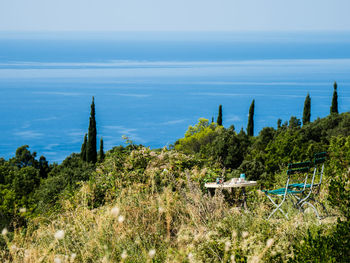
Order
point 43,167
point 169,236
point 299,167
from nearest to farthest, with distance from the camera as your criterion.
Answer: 1. point 169,236
2. point 299,167
3. point 43,167

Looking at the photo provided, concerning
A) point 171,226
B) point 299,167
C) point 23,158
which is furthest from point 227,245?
point 23,158

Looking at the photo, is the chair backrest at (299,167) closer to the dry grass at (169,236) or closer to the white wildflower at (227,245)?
the dry grass at (169,236)

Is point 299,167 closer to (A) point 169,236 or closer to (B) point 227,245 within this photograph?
(A) point 169,236

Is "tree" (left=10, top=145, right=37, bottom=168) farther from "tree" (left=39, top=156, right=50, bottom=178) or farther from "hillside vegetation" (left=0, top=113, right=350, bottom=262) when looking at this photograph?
"hillside vegetation" (left=0, top=113, right=350, bottom=262)

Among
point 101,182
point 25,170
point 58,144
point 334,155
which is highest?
point 101,182

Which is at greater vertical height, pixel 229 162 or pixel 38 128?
pixel 229 162

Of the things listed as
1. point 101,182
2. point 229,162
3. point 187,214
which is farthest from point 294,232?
point 229,162

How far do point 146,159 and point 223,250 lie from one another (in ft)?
15.0

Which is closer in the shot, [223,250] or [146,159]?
[223,250]

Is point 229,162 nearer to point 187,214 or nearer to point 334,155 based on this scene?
point 334,155

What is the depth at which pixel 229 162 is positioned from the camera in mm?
34188

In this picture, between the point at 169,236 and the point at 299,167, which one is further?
the point at 299,167

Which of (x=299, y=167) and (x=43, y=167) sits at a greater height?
(x=299, y=167)

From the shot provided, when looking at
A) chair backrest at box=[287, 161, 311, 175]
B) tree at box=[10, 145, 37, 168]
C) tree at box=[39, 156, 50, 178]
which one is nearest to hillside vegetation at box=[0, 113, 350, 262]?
chair backrest at box=[287, 161, 311, 175]
